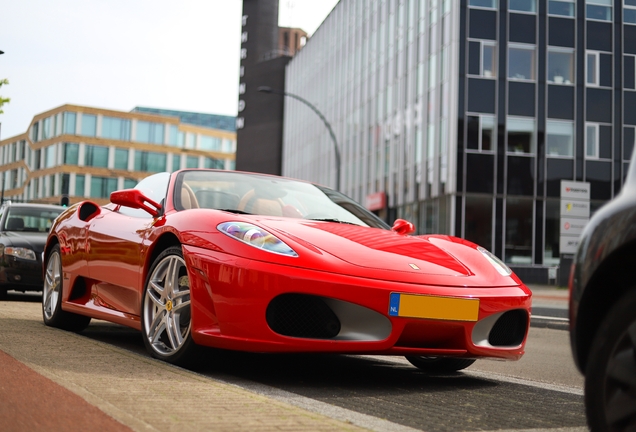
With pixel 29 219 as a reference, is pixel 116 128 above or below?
above

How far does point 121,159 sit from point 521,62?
231 feet

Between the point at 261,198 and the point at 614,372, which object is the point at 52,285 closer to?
the point at 261,198

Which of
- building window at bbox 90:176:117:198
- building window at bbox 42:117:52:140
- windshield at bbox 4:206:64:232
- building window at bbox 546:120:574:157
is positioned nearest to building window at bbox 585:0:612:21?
building window at bbox 546:120:574:157

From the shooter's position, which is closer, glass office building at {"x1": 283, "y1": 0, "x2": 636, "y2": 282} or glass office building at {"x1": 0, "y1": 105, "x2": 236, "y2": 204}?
glass office building at {"x1": 283, "y1": 0, "x2": 636, "y2": 282}

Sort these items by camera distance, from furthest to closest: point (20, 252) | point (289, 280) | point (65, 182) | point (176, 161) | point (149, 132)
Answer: point (176, 161) < point (149, 132) < point (65, 182) < point (20, 252) < point (289, 280)

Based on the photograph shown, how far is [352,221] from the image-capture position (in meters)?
6.01

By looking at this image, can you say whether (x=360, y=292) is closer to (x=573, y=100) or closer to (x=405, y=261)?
(x=405, y=261)

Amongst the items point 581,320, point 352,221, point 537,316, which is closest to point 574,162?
point 537,316

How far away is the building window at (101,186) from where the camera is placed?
94750mm

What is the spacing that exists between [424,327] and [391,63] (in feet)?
119

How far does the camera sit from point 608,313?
2568mm

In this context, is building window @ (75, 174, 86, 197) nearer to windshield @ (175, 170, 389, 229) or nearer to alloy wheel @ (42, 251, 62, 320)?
alloy wheel @ (42, 251, 62, 320)

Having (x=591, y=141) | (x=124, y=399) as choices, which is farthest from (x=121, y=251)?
(x=591, y=141)

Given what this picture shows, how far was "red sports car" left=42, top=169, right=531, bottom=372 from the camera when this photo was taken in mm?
4605
